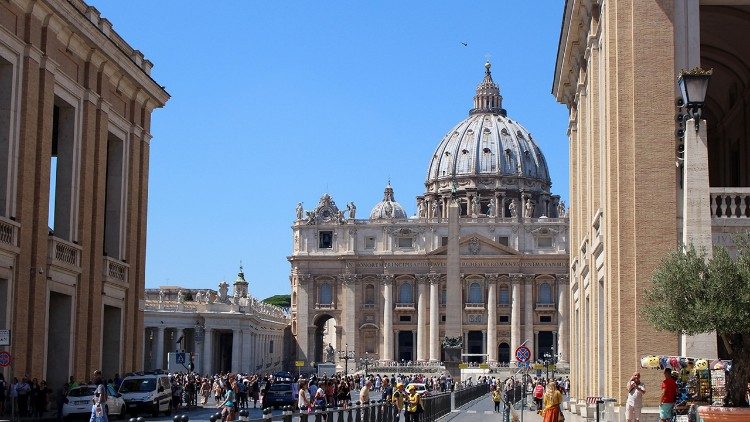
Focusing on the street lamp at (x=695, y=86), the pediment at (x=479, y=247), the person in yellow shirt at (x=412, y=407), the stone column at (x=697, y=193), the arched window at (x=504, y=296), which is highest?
the pediment at (x=479, y=247)

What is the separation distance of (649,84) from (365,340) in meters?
132

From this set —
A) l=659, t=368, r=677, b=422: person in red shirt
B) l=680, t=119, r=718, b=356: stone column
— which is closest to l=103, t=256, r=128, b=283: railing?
l=659, t=368, r=677, b=422: person in red shirt

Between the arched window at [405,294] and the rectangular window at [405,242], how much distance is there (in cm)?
446

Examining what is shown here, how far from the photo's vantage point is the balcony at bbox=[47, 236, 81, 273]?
3509cm

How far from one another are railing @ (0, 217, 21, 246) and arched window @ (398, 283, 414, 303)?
4819 inches

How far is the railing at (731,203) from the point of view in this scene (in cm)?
2320

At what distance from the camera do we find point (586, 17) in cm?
3027

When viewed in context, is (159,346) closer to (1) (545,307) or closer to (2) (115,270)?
(1) (545,307)

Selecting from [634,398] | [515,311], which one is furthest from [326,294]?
[634,398]

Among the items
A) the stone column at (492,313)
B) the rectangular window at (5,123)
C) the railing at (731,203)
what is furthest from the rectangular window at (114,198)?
the stone column at (492,313)

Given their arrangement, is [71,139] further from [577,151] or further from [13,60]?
[577,151]

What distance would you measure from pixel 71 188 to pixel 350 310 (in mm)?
116824

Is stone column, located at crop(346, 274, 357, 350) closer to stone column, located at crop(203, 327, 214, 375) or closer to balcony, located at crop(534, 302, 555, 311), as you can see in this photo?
balcony, located at crop(534, 302, 555, 311)

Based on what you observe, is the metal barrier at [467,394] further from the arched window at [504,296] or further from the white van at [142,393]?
the arched window at [504,296]
